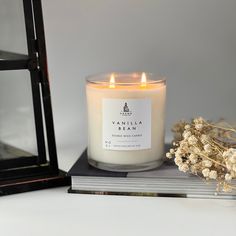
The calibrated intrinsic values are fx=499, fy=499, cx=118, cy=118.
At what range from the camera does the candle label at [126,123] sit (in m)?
0.59

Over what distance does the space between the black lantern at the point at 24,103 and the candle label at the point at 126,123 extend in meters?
0.09

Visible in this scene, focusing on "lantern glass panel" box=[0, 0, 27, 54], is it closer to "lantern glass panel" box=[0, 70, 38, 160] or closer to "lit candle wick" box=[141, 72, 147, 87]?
"lantern glass panel" box=[0, 70, 38, 160]

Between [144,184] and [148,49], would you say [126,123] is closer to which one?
[144,184]

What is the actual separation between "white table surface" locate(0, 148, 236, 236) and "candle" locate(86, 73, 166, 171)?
5 cm

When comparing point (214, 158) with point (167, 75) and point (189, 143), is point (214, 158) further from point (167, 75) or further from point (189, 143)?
point (167, 75)

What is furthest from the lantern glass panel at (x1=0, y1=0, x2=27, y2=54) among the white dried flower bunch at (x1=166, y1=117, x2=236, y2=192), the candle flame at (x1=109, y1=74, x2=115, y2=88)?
the white dried flower bunch at (x1=166, y1=117, x2=236, y2=192)

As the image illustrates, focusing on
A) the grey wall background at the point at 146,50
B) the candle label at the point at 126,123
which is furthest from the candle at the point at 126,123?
the grey wall background at the point at 146,50

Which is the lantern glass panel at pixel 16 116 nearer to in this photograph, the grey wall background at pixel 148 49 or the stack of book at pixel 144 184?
the stack of book at pixel 144 184

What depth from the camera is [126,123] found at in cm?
59

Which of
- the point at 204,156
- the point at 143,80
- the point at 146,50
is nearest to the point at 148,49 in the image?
the point at 146,50

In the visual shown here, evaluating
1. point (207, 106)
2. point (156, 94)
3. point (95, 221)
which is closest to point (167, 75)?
point (207, 106)

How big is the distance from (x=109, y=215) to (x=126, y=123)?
11 centimetres

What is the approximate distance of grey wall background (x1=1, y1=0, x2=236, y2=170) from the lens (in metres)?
0.82

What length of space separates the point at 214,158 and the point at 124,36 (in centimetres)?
34
